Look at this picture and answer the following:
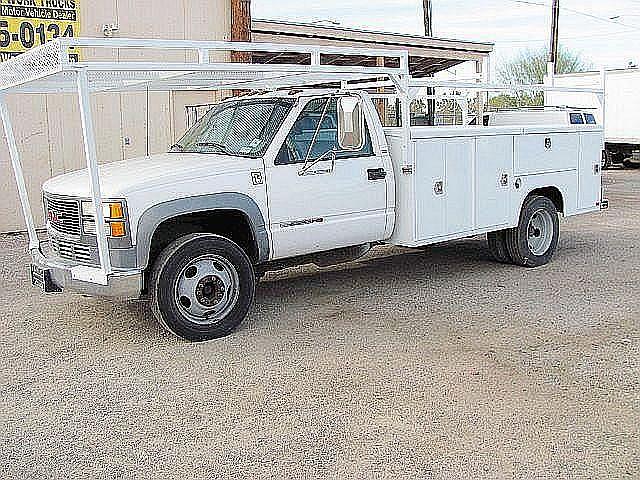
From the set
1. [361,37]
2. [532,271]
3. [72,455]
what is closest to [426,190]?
[532,271]

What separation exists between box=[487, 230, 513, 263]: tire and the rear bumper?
473 centimetres

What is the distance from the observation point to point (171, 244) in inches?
277

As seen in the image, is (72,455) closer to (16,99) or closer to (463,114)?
(463,114)

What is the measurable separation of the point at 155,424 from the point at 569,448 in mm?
2448

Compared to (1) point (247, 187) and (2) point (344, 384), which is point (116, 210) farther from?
(2) point (344, 384)

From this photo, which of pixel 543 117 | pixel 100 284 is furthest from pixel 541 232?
pixel 100 284

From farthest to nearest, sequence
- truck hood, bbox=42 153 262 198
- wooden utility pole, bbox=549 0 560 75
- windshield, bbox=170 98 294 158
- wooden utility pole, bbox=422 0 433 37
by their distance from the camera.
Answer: wooden utility pole, bbox=422 0 433 37, wooden utility pole, bbox=549 0 560 75, windshield, bbox=170 98 294 158, truck hood, bbox=42 153 262 198

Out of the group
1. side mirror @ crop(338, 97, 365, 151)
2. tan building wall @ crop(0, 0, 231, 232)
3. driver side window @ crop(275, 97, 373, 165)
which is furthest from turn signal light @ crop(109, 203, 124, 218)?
tan building wall @ crop(0, 0, 231, 232)

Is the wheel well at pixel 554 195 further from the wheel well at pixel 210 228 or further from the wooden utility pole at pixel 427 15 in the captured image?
the wooden utility pole at pixel 427 15

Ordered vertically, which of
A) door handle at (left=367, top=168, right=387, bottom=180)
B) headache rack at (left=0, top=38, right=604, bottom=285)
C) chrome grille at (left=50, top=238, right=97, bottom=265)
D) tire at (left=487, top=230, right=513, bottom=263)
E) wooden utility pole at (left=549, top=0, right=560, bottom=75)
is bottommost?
tire at (left=487, top=230, right=513, bottom=263)

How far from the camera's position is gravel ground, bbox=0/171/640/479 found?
4.67m

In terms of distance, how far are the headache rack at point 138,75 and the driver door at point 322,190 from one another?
0.46 meters

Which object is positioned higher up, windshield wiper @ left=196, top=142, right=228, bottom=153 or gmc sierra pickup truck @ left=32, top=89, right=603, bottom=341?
windshield wiper @ left=196, top=142, right=228, bottom=153

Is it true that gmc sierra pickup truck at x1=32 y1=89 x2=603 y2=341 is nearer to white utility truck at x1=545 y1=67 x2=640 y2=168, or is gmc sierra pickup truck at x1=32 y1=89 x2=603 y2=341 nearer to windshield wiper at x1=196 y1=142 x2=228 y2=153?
windshield wiper at x1=196 y1=142 x2=228 y2=153
